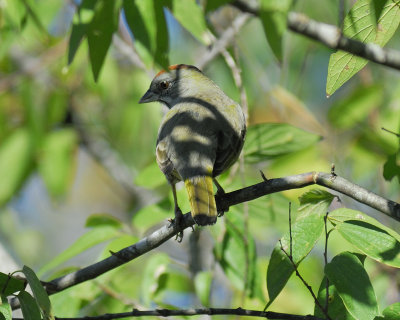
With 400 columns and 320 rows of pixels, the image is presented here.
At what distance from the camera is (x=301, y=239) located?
2498 mm

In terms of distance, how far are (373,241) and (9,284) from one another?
1498mm

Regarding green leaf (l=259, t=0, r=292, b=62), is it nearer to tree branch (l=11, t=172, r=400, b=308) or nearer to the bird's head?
tree branch (l=11, t=172, r=400, b=308)

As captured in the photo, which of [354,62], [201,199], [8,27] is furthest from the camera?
[8,27]

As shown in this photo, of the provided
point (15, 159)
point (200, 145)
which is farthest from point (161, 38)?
point (15, 159)

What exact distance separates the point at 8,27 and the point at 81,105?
3.44m

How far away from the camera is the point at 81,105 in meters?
7.95

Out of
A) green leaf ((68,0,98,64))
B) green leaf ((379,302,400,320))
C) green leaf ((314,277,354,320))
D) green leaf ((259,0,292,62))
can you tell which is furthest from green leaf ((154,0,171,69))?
green leaf ((379,302,400,320))

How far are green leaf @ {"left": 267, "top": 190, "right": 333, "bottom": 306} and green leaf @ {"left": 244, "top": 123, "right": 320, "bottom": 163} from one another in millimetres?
1162

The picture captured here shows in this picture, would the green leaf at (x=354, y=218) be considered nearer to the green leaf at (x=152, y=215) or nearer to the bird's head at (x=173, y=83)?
the green leaf at (x=152, y=215)

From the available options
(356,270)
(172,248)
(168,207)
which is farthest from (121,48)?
(356,270)

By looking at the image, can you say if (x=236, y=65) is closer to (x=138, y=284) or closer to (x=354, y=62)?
(x=354, y=62)

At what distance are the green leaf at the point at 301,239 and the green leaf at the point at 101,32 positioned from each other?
4.16 feet

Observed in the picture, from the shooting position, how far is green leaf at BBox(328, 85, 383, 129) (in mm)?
5336

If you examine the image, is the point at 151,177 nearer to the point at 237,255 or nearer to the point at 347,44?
the point at 237,255
